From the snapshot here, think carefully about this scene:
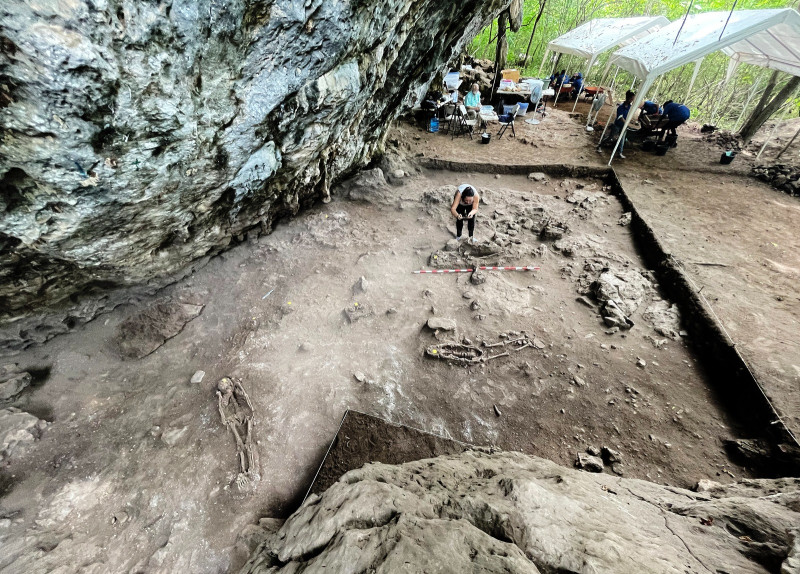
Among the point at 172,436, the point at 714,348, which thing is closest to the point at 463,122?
the point at 714,348

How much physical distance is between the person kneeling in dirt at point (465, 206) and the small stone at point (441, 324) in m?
2.24

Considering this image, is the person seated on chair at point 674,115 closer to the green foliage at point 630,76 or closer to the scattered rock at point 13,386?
the green foliage at point 630,76

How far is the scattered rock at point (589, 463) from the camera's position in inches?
154

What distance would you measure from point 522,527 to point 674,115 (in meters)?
12.7

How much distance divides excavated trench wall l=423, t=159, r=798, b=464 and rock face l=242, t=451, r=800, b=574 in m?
1.14

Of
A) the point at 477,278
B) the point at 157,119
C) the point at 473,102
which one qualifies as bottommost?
the point at 477,278

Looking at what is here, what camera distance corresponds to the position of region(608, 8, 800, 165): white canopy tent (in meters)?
6.93

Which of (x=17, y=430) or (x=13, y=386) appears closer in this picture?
(x=17, y=430)

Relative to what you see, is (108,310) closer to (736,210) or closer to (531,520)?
(531,520)

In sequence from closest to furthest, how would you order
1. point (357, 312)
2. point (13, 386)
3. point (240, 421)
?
1. point (240, 421)
2. point (13, 386)
3. point (357, 312)

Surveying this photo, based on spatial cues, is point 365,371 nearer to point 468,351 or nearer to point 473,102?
point 468,351

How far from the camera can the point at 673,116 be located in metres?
9.84

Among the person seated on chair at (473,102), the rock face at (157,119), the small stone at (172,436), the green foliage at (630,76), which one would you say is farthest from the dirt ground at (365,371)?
the green foliage at (630,76)

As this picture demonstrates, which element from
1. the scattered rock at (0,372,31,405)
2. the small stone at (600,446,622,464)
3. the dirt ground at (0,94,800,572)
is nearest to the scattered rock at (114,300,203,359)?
the dirt ground at (0,94,800,572)
